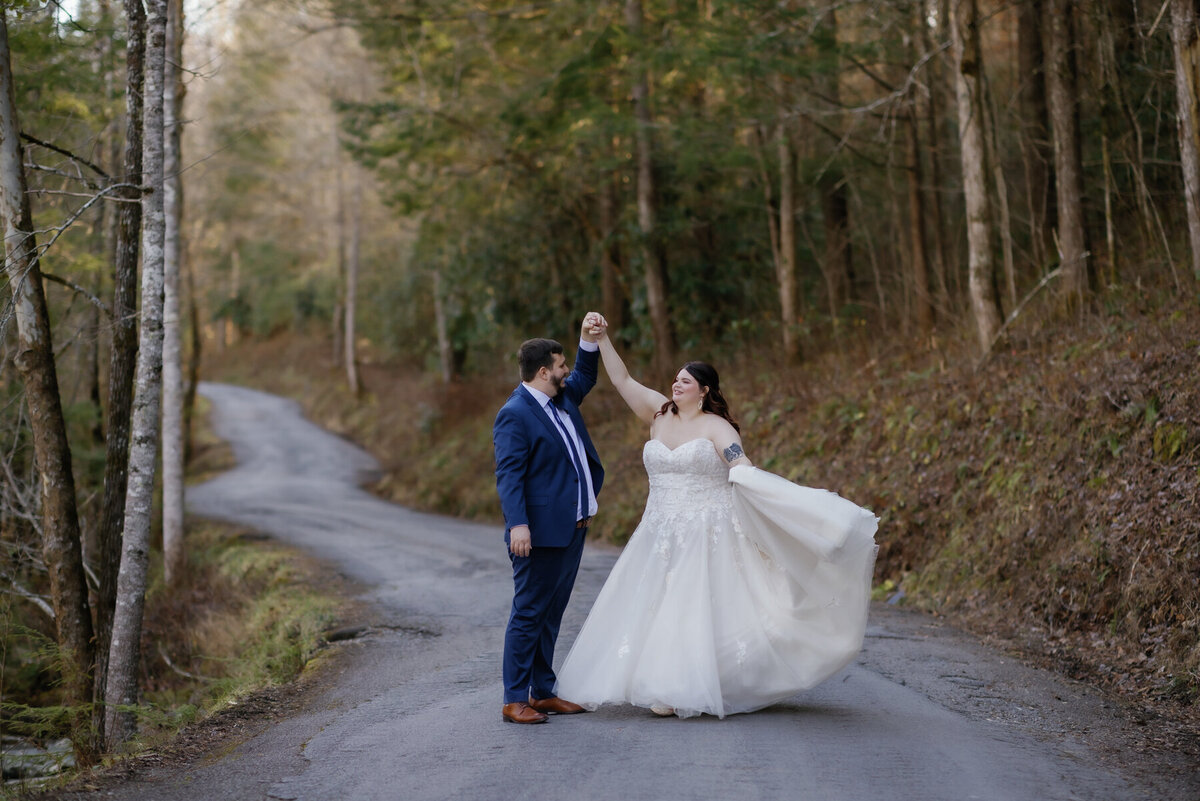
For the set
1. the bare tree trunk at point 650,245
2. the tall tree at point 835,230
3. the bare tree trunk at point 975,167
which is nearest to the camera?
the bare tree trunk at point 975,167

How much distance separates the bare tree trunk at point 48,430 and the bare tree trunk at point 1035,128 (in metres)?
13.3

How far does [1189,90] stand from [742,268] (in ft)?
43.0

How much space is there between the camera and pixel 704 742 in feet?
18.5

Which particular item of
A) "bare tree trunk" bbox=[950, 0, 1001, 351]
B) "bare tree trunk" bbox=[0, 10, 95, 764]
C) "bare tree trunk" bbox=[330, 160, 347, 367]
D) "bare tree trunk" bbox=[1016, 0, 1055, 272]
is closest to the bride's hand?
"bare tree trunk" bbox=[0, 10, 95, 764]

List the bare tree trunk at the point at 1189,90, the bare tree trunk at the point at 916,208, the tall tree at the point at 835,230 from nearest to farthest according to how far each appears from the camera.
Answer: the bare tree trunk at the point at 1189,90 → the bare tree trunk at the point at 916,208 → the tall tree at the point at 835,230

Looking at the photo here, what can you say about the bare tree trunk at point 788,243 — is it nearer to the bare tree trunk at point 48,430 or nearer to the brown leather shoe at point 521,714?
the bare tree trunk at point 48,430

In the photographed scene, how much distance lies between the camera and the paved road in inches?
199

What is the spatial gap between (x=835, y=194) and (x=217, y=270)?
134ft

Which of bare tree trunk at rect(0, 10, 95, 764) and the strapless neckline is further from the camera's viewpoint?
bare tree trunk at rect(0, 10, 95, 764)

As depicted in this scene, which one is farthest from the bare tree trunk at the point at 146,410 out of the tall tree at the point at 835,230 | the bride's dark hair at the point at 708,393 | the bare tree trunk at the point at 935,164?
the tall tree at the point at 835,230

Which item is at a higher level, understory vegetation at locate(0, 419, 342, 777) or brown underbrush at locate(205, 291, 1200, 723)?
brown underbrush at locate(205, 291, 1200, 723)

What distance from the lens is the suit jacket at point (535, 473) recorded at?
621 cm

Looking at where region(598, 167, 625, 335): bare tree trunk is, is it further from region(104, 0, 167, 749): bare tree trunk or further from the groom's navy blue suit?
the groom's navy blue suit

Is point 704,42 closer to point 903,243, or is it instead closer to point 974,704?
point 903,243
